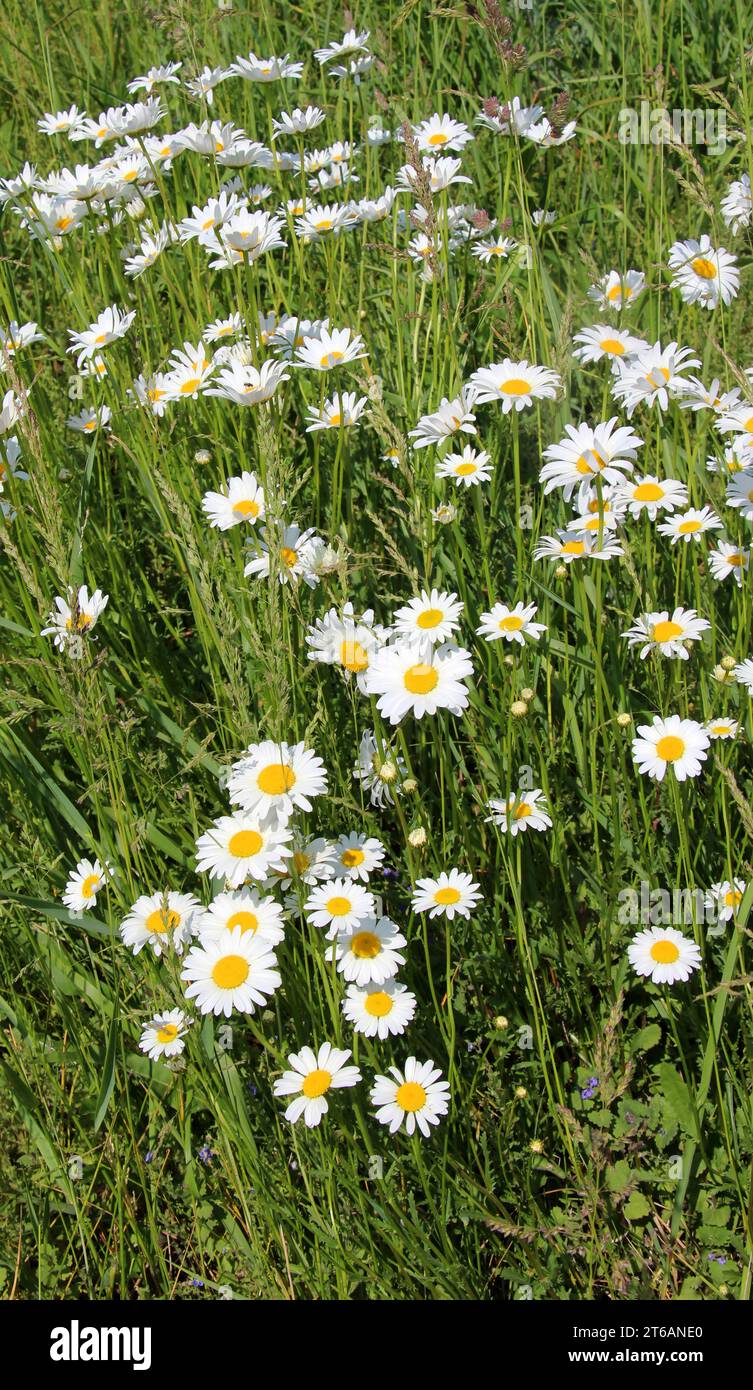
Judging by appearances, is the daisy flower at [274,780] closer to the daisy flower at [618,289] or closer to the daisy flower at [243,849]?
the daisy flower at [243,849]

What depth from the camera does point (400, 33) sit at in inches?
154

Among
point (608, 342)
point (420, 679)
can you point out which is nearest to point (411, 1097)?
point (420, 679)

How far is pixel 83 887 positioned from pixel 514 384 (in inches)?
49.5

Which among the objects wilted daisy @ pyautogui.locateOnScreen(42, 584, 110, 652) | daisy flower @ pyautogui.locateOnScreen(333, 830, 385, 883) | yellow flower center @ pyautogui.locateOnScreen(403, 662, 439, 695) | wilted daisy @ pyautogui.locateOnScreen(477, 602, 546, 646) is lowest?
daisy flower @ pyautogui.locateOnScreen(333, 830, 385, 883)

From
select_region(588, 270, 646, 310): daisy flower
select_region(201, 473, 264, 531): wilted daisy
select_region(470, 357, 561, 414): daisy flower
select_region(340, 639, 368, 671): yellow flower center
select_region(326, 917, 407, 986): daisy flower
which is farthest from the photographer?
select_region(588, 270, 646, 310): daisy flower

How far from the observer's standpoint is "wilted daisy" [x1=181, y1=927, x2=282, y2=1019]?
66.1 inches

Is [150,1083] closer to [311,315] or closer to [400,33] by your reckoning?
[311,315]

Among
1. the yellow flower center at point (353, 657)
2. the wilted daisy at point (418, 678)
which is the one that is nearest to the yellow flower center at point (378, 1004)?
the wilted daisy at point (418, 678)

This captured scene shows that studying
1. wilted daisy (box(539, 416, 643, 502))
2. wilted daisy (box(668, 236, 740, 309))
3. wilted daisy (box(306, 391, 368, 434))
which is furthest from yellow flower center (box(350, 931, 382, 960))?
wilted daisy (box(668, 236, 740, 309))

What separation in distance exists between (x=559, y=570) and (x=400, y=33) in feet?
8.79

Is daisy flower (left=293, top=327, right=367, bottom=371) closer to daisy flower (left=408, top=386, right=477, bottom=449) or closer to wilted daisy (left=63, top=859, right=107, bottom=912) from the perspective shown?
daisy flower (left=408, top=386, right=477, bottom=449)

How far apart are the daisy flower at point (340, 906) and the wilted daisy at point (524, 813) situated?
0.31 m

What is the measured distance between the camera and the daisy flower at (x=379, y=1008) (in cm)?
173

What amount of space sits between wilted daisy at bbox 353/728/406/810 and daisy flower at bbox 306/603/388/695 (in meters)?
0.12
